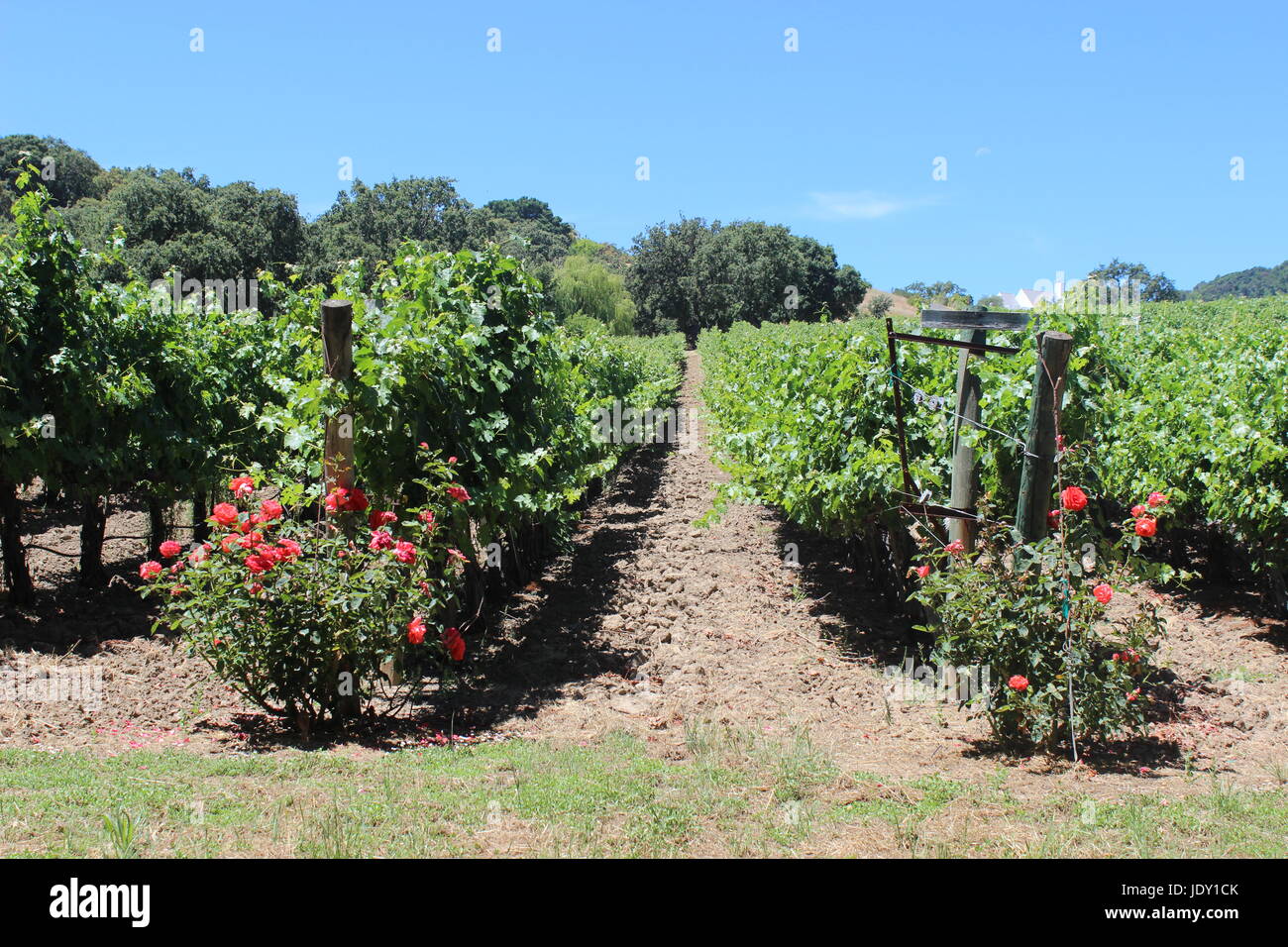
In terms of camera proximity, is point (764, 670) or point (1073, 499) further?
point (764, 670)

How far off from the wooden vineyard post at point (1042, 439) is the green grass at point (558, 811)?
1.42 metres

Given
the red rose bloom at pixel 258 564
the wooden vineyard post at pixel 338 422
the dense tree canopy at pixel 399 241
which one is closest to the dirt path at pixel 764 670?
the wooden vineyard post at pixel 338 422

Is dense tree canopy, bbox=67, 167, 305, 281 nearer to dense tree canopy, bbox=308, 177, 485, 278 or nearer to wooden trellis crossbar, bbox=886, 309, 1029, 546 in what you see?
dense tree canopy, bbox=308, 177, 485, 278

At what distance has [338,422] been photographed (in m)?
5.77

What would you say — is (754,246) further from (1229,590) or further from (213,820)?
(213,820)

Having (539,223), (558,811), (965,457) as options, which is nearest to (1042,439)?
(965,457)

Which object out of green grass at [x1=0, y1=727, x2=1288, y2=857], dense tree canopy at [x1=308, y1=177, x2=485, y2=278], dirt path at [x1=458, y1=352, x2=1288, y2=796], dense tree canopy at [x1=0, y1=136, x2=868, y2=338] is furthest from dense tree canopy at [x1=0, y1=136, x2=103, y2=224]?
green grass at [x1=0, y1=727, x2=1288, y2=857]

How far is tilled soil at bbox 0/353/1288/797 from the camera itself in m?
5.42

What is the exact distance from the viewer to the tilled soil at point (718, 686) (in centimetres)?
542

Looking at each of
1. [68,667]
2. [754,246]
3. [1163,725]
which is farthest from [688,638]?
[754,246]

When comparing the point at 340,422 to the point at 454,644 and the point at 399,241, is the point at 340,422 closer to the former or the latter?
the point at 454,644

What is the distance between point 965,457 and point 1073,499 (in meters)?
1.38

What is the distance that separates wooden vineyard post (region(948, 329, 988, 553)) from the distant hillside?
12028 cm
